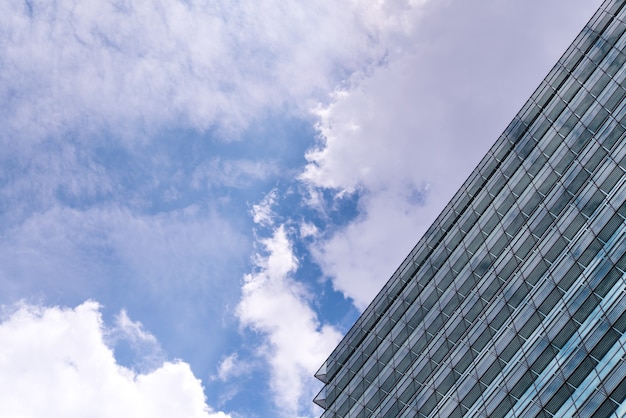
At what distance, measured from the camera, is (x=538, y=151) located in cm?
4388

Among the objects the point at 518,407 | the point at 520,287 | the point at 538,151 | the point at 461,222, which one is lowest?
the point at 518,407

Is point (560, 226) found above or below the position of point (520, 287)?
above

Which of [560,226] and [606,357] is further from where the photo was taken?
[560,226]

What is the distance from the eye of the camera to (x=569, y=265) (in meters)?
34.7

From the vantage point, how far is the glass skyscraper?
31.4 meters

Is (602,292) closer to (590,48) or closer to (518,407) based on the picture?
(518,407)

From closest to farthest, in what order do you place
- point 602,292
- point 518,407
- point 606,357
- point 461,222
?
point 606,357 < point 602,292 < point 518,407 < point 461,222

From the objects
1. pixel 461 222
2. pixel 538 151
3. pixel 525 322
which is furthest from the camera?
pixel 461 222

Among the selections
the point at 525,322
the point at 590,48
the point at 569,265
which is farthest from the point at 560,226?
the point at 590,48

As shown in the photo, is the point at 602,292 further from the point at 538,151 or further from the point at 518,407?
the point at 538,151

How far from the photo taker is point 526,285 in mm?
37656

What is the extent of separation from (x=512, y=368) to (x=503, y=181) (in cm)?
1607

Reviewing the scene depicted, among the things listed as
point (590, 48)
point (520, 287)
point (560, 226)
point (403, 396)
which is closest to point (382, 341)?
point (403, 396)

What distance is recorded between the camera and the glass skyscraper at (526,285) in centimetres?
3141
